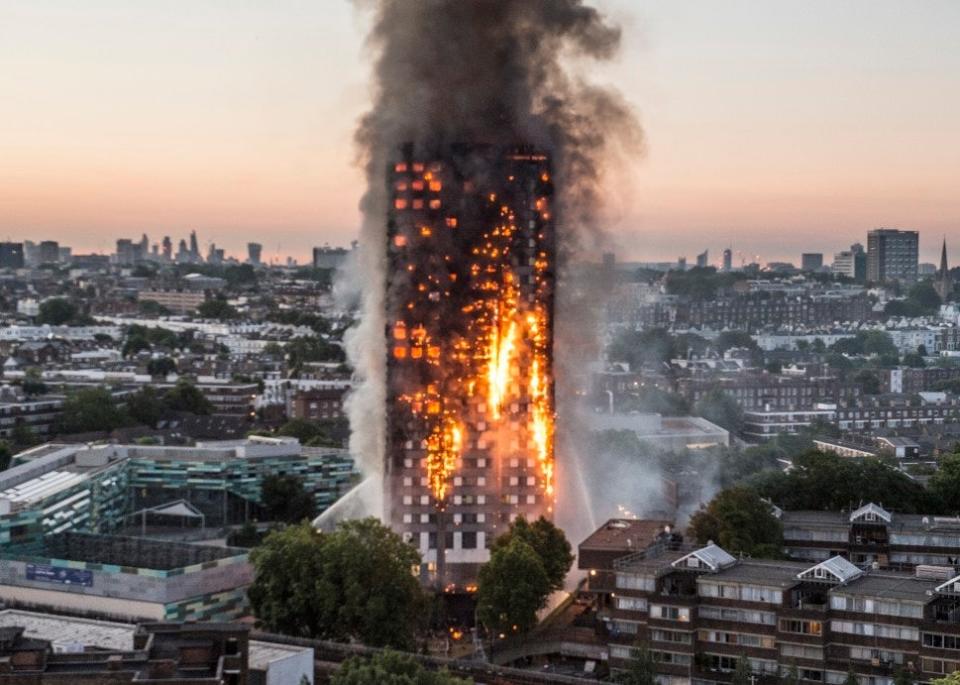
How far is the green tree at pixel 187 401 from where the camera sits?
3095 inches

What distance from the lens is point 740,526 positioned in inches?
1547

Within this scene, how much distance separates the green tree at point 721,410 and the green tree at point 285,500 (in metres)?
28.2

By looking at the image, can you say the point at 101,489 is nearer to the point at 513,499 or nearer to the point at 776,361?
the point at 513,499

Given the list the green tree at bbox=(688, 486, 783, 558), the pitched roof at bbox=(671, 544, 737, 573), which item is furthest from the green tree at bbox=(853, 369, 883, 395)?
the pitched roof at bbox=(671, 544, 737, 573)

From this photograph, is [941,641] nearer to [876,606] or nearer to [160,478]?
[876,606]

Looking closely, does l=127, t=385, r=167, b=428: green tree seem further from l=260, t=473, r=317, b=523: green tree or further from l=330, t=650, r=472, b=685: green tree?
l=330, t=650, r=472, b=685: green tree

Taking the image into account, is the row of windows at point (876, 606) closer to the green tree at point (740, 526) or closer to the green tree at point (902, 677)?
the green tree at point (902, 677)

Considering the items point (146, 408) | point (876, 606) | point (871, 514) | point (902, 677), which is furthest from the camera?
point (146, 408)

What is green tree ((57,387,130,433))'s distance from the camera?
72.6 meters

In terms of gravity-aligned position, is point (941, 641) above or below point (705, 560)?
below

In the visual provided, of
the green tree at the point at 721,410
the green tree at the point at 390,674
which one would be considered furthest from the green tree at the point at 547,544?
the green tree at the point at 721,410

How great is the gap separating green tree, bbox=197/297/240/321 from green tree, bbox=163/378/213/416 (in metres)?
60.0

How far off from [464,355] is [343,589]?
7845 mm

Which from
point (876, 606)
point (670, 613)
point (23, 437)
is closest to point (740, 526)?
point (670, 613)
